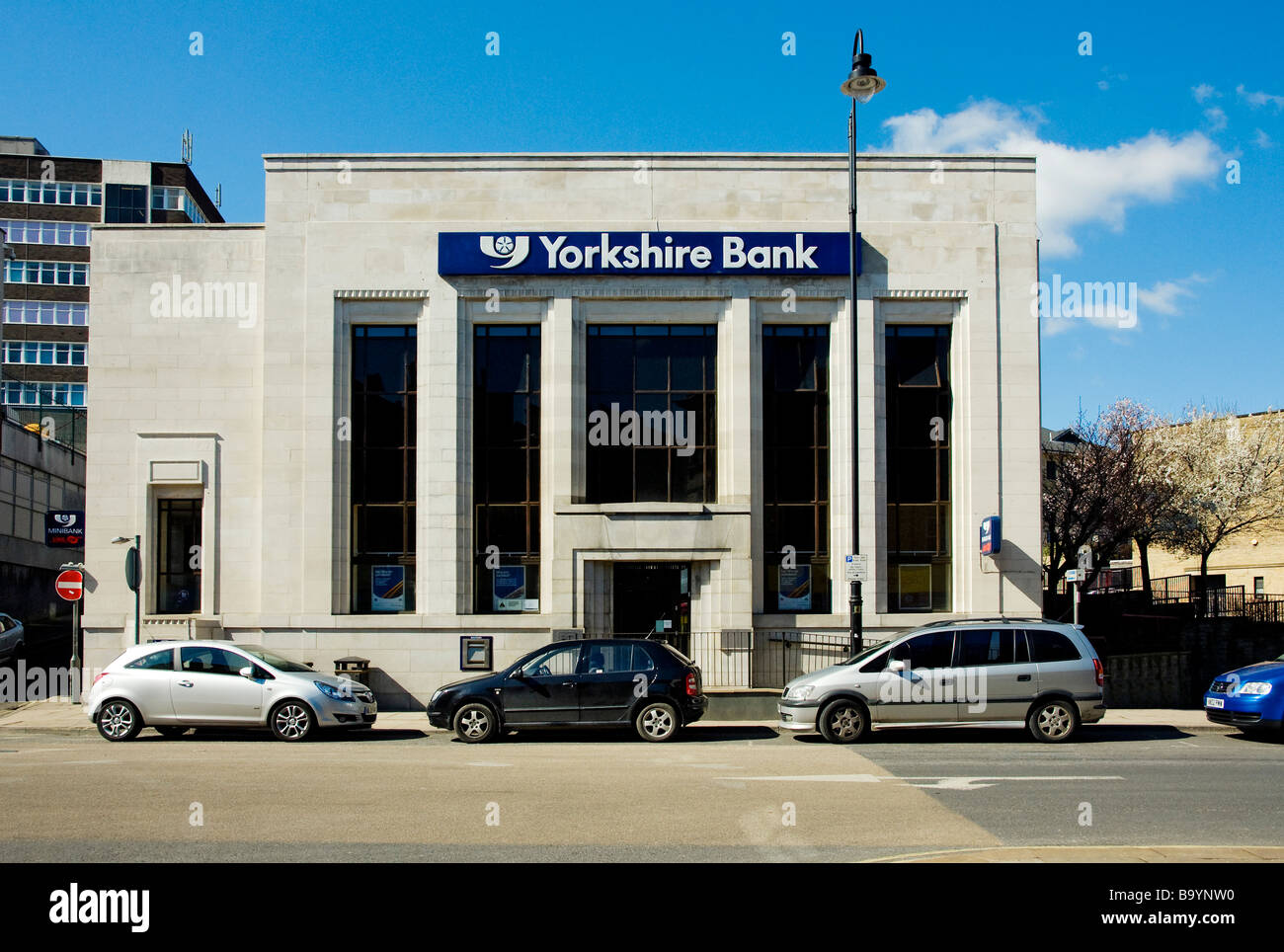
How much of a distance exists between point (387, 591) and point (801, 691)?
9.77 metres

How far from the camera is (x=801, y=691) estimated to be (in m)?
15.8

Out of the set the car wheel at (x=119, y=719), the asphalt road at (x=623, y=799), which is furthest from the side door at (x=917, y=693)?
the car wheel at (x=119, y=719)

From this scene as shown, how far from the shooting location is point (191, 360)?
74.3ft

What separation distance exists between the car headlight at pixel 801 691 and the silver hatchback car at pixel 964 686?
14 mm

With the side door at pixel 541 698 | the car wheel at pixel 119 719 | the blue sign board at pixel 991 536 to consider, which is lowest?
the car wheel at pixel 119 719

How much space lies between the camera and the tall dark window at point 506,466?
22.2 meters

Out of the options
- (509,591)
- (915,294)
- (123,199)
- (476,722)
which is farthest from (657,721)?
(123,199)

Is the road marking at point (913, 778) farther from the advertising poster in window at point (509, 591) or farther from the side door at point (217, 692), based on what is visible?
the advertising poster in window at point (509, 591)

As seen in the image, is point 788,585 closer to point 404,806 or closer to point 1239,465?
point 404,806

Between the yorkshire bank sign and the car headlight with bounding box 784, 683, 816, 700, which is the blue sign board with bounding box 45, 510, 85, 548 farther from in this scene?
the car headlight with bounding box 784, 683, 816, 700

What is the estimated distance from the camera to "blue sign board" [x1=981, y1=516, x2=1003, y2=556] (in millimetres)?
21266
